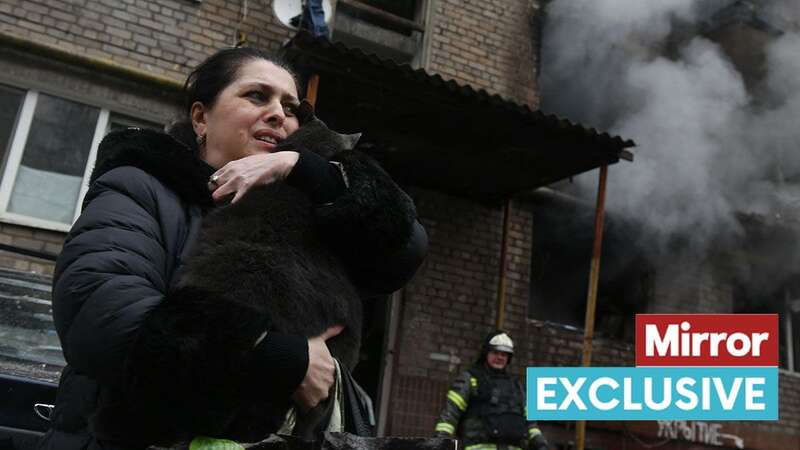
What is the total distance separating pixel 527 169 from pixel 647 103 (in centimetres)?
312

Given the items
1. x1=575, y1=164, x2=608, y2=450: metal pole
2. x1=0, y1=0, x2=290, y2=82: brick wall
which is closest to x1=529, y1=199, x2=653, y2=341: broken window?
x1=575, y1=164, x2=608, y2=450: metal pole

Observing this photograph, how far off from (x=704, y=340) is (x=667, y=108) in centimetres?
341

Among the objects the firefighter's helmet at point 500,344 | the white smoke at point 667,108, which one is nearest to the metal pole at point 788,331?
the white smoke at point 667,108

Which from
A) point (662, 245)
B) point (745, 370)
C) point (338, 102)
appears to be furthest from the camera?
point (662, 245)

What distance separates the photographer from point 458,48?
838 centimetres

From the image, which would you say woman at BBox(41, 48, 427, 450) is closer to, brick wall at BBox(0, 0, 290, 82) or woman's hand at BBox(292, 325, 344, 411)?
woman's hand at BBox(292, 325, 344, 411)

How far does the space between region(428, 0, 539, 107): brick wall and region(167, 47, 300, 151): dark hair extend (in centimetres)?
661

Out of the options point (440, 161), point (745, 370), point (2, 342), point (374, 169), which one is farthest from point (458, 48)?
point (374, 169)

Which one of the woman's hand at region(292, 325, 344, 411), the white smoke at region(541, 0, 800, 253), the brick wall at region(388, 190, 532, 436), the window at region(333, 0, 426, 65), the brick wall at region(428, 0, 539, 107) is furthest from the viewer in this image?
the white smoke at region(541, 0, 800, 253)

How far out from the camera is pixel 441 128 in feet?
21.6

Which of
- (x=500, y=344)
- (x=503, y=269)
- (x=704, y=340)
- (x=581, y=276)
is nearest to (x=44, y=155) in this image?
(x=500, y=344)

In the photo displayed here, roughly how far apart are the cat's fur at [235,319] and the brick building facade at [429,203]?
18.2ft

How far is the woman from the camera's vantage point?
1.10 m

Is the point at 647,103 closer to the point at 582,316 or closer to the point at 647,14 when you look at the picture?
the point at 647,14
